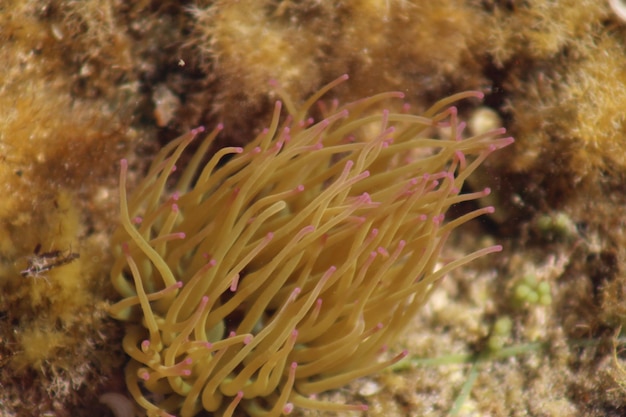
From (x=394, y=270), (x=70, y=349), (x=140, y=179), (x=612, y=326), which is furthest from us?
(x=612, y=326)

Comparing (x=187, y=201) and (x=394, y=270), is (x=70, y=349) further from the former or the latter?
(x=394, y=270)

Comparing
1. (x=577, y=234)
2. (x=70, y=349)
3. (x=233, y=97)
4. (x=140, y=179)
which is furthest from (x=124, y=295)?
(x=577, y=234)

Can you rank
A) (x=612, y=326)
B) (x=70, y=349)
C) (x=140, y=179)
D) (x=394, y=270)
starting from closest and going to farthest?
(x=70, y=349) → (x=394, y=270) → (x=140, y=179) → (x=612, y=326)

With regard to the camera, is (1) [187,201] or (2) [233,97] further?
(2) [233,97]

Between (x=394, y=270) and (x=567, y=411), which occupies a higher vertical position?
(x=394, y=270)

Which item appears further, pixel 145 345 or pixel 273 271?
pixel 273 271

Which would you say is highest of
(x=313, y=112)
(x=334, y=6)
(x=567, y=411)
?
(x=334, y=6)

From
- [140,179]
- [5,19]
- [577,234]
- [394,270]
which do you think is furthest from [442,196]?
[5,19]
